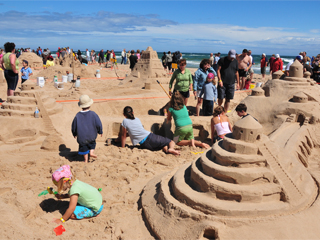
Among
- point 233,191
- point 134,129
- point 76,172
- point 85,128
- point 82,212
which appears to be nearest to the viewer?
point 233,191

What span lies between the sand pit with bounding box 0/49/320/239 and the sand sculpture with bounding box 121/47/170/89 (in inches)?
268

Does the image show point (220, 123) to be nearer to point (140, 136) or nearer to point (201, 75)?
point (140, 136)

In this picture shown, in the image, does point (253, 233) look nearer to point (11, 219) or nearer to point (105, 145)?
point (11, 219)

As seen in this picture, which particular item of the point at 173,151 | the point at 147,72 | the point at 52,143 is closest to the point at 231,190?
the point at 173,151

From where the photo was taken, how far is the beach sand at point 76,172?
10.5 ft

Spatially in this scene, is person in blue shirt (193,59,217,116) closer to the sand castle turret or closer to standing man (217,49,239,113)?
standing man (217,49,239,113)

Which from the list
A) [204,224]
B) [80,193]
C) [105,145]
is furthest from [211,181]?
[105,145]

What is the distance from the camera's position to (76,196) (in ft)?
10.9

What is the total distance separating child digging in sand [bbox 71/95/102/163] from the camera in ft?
15.6

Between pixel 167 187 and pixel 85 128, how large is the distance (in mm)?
1908

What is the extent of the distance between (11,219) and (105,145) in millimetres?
3003

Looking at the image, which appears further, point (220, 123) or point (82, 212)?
point (220, 123)

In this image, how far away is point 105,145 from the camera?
5.86 m

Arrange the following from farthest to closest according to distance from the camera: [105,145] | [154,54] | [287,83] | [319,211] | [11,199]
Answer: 1. [154,54]
2. [287,83]
3. [105,145]
4. [11,199]
5. [319,211]
